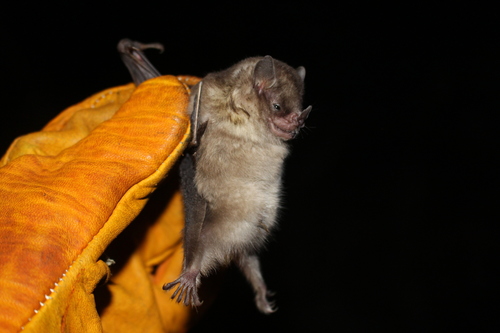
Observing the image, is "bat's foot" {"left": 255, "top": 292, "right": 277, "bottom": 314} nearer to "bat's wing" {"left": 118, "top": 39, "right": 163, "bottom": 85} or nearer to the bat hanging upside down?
the bat hanging upside down

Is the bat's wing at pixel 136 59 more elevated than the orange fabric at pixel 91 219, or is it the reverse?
the bat's wing at pixel 136 59

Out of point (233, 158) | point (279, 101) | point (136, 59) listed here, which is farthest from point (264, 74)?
point (136, 59)

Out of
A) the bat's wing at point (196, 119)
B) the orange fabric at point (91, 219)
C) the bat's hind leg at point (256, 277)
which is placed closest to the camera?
the orange fabric at point (91, 219)

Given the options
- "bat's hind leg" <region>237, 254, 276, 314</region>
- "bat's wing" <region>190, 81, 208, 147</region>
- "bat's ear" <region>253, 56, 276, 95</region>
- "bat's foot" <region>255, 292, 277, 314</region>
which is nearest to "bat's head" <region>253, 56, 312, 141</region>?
"bat's ear" <region>253, 56, 276, 95</region>

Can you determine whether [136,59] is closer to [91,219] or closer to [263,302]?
[91,219]

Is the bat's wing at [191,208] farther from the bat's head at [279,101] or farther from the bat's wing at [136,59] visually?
the bat's wing at [136,59]

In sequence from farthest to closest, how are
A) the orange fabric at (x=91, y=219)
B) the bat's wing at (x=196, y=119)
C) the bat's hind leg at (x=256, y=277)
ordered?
the bat's hind leg at (x=256, y=277) < the bat's wing at (x=196, y=119) < the orange fabric at (x=91, y=219)

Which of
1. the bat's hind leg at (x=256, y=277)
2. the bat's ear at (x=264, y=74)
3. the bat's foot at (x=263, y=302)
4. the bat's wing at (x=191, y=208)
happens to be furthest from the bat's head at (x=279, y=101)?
the bat's foot at (x=263, y=302)

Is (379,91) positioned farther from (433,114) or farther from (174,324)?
(174,324)
